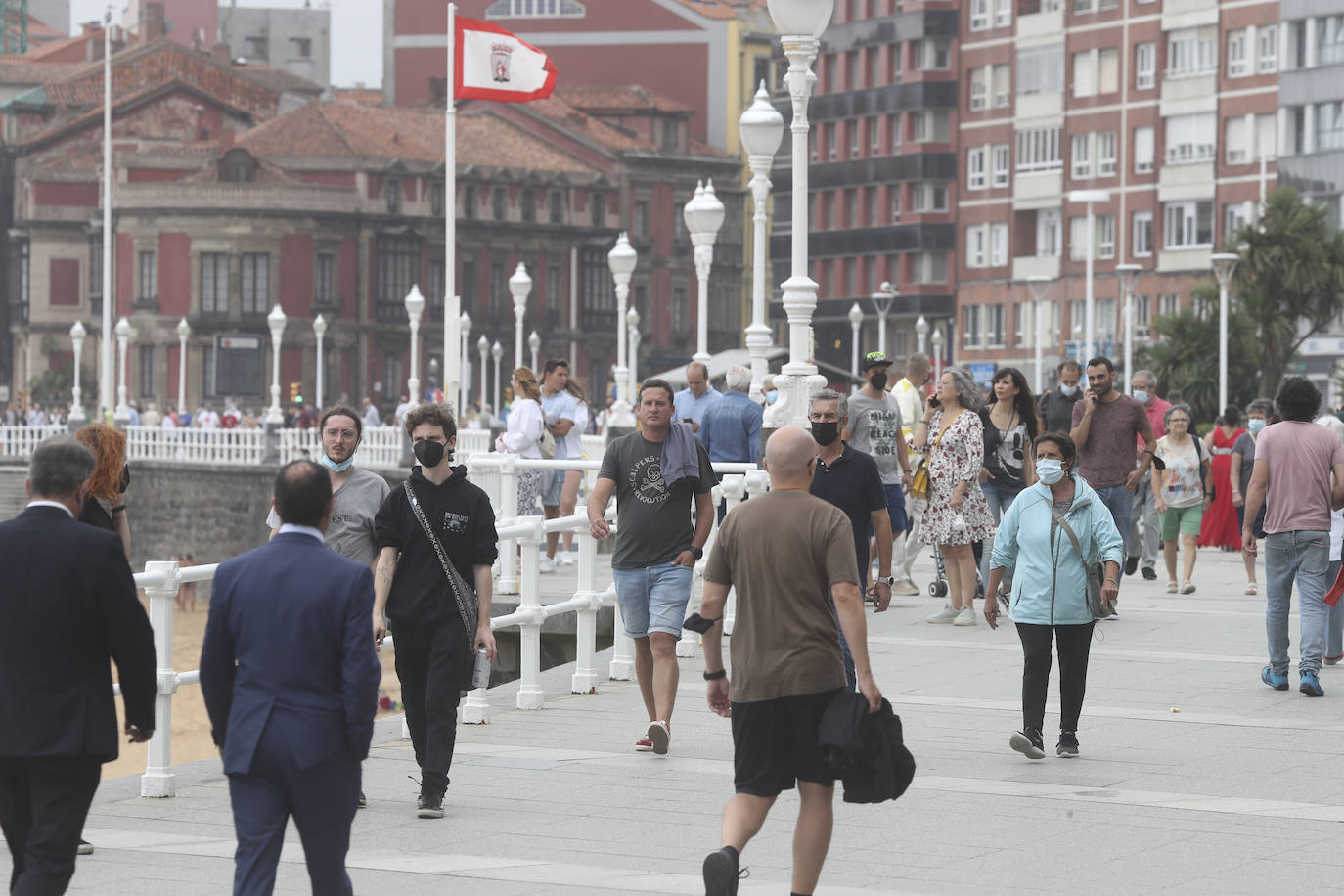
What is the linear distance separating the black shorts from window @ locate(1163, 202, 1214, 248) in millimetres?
71472

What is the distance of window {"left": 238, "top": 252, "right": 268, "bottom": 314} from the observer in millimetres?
90750

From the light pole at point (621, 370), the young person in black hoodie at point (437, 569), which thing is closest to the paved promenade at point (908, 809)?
the young person in black hoodie at point (437, 569)

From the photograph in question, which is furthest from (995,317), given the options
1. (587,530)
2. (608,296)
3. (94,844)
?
(94,844)

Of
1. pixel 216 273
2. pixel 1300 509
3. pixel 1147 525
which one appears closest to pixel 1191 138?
pixel 216 273

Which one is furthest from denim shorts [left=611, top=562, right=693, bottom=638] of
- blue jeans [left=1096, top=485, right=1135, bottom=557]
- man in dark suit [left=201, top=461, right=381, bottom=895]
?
blue jeans [left=1096, top=485, right=1135, bottom=557]

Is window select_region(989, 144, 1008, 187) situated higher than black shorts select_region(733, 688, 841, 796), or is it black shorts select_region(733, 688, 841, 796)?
window select_region(989, 144, 1008, 187)

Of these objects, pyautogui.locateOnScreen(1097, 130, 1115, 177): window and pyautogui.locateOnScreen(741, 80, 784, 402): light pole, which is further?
pyautogui.locateOnScreen(1097, 130, 1115, 177): window

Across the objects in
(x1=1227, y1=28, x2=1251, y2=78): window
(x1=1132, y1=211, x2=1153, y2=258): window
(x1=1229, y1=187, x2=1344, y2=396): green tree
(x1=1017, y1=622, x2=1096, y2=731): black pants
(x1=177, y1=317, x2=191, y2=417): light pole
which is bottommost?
(x1=1017, y1=622, x2=1096, y2=731): black pants

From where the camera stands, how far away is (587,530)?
1470 cm

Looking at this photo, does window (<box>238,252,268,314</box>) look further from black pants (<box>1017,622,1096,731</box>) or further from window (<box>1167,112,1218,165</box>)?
black pants (<box>1017,622,1096,731</box>)

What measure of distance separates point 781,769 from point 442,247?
87.5 metres

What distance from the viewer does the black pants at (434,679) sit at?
10156 mm

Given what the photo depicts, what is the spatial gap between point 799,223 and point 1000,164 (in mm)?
68986

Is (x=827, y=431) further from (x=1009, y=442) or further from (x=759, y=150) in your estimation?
(x=759, y=150)
